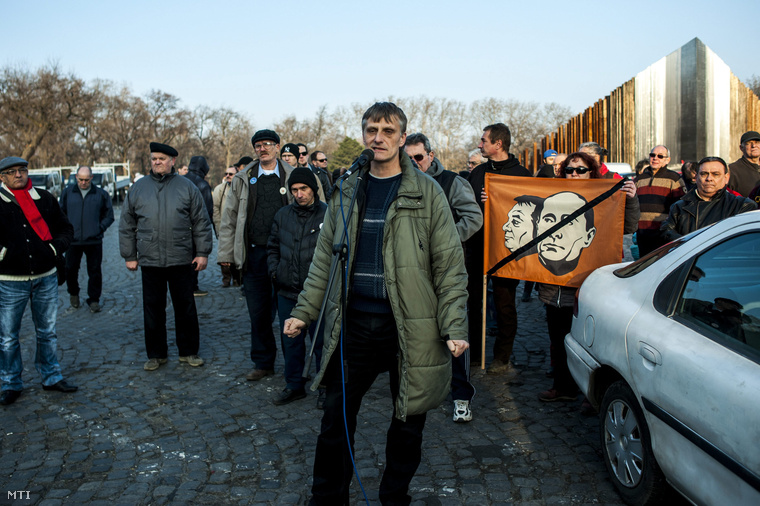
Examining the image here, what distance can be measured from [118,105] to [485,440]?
60.6 meters

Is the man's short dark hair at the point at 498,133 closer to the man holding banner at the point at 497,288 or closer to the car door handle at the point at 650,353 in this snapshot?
the man holding banner at the point at 497,288

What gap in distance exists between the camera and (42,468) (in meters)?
4.01

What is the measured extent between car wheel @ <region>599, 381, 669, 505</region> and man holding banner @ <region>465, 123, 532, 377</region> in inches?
80.0

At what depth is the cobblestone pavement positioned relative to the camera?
3.64 m

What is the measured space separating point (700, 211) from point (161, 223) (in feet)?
15.3

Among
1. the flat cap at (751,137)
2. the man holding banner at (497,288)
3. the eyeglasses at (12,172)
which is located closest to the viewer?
the eyeglasses at (12,172)

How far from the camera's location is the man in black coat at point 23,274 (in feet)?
17.4

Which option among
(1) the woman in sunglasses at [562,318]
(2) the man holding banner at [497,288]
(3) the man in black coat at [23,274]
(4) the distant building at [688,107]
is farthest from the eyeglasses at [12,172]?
(4) the distant building at [688,107]

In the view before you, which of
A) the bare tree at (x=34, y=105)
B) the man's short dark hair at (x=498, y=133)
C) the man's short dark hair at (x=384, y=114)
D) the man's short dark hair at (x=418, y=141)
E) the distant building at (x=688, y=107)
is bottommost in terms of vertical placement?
the man's short dark hair at (x=384, y=114)

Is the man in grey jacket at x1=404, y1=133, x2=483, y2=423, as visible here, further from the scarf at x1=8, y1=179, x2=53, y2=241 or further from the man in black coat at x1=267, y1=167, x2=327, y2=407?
the scarf at x1=8, y1=179, x2=53, y2=241

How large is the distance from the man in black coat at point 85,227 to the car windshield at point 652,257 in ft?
25.1

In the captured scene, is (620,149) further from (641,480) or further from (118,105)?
(118,105)

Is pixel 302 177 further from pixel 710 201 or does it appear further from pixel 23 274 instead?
pixel 710 201

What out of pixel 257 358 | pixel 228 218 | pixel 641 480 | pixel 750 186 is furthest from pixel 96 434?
Answer: pixel 750 186
